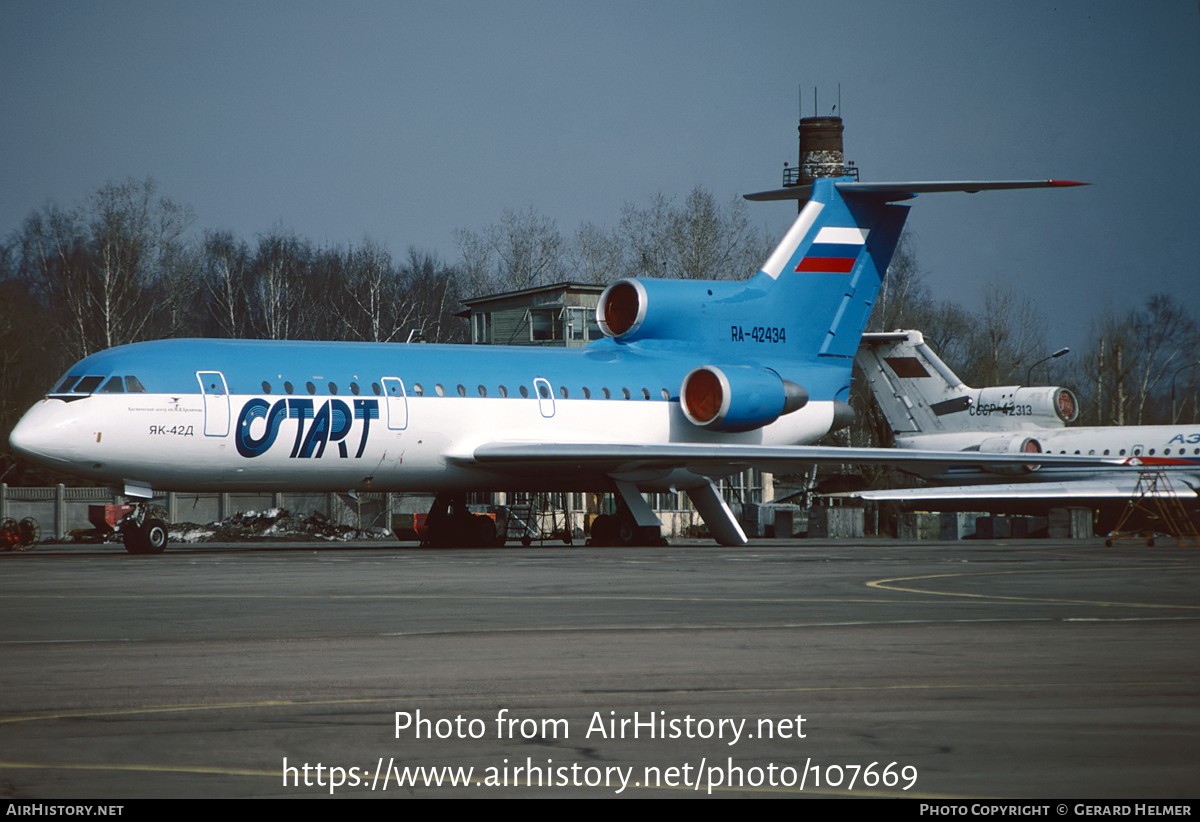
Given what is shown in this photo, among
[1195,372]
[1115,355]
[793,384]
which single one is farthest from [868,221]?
[1195,372]

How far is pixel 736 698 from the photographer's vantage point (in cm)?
706

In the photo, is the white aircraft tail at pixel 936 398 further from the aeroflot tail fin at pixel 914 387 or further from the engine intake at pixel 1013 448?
the engine intake at pixel 1013 448

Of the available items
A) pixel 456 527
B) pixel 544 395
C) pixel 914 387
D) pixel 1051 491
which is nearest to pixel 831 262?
pixel 544 395

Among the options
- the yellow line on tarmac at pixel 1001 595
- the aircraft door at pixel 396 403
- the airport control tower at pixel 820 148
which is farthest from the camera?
the airport control tower at pixel 820 148

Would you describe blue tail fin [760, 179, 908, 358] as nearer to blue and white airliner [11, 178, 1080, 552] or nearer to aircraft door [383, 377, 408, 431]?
blue and white airliner [11, 178, 1080, 552]

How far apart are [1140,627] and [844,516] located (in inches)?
1408

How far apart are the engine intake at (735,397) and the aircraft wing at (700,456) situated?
208cm

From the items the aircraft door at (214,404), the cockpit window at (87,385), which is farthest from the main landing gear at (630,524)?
the cockpit window at (87,385)

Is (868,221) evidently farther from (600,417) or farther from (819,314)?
(600,417)

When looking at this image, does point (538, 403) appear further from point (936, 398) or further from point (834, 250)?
point (936, 398)

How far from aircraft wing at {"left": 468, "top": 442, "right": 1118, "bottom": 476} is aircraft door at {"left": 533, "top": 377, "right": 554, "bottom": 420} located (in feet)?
2.78

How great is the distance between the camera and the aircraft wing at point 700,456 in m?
27.0

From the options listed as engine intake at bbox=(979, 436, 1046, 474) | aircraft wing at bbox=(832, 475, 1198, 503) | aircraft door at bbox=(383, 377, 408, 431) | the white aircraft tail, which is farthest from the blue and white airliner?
the white aircraft tail

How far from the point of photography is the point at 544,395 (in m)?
28.8
